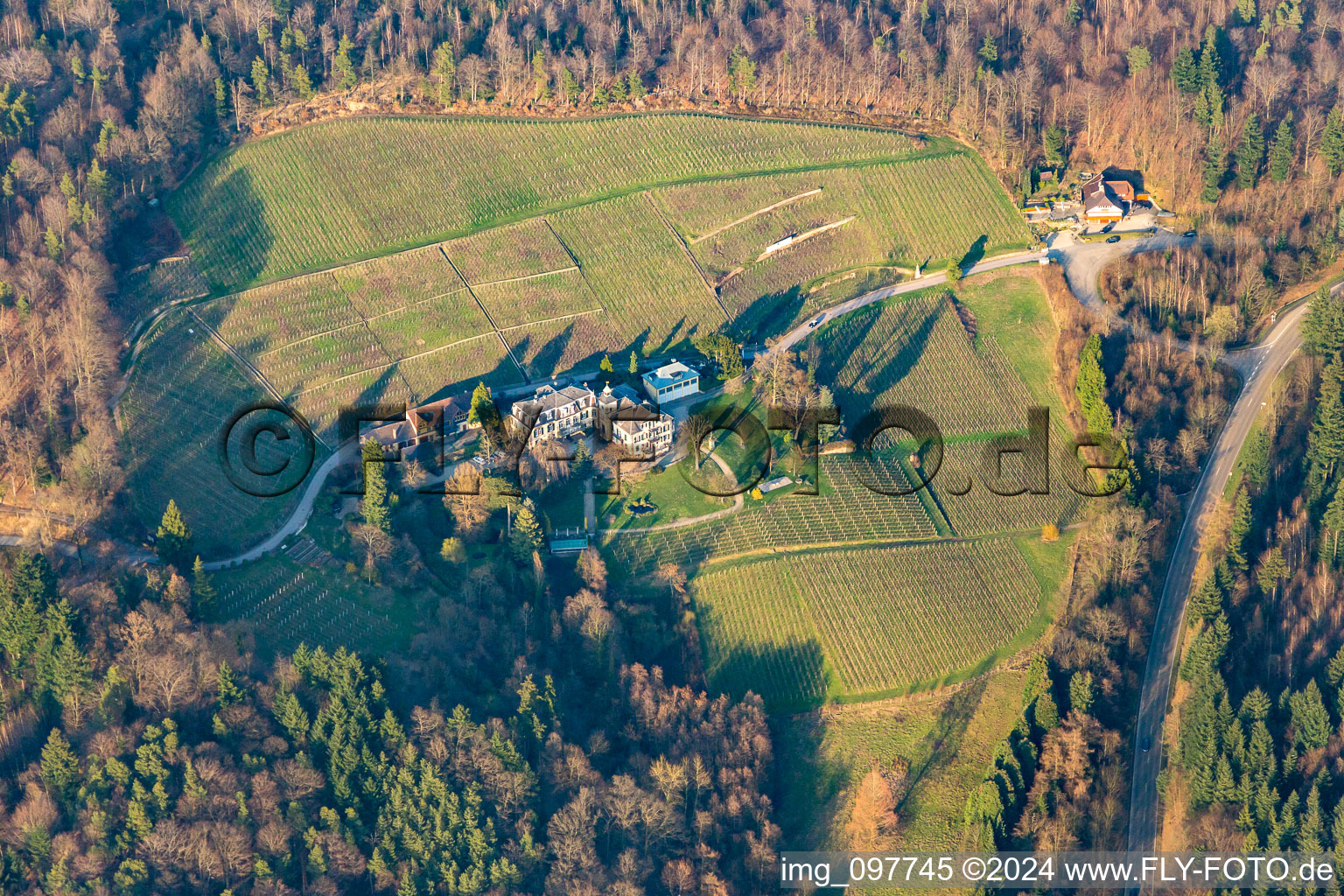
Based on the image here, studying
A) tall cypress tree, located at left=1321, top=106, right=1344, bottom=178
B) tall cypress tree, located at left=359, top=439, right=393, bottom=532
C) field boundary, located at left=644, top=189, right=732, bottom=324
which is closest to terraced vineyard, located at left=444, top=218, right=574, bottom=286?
field boundary, located at left=644, top=189, right=732, bottom=324

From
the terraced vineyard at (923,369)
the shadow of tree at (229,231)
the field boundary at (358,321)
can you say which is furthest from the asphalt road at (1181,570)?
the shadow of tree at (229,231)

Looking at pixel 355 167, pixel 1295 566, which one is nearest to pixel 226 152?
pixel 355 167

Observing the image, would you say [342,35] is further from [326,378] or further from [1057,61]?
[1057,61]

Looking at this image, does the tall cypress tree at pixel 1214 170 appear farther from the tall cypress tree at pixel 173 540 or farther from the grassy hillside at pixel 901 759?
the tall cypress tree at pixel 173 540

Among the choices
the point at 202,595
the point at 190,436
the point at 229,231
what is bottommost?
the point at 202,595

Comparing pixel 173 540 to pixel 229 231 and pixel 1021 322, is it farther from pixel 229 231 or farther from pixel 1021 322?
pixel 1021 322

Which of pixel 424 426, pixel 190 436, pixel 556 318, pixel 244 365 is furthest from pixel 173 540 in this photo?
pixel 556 318
